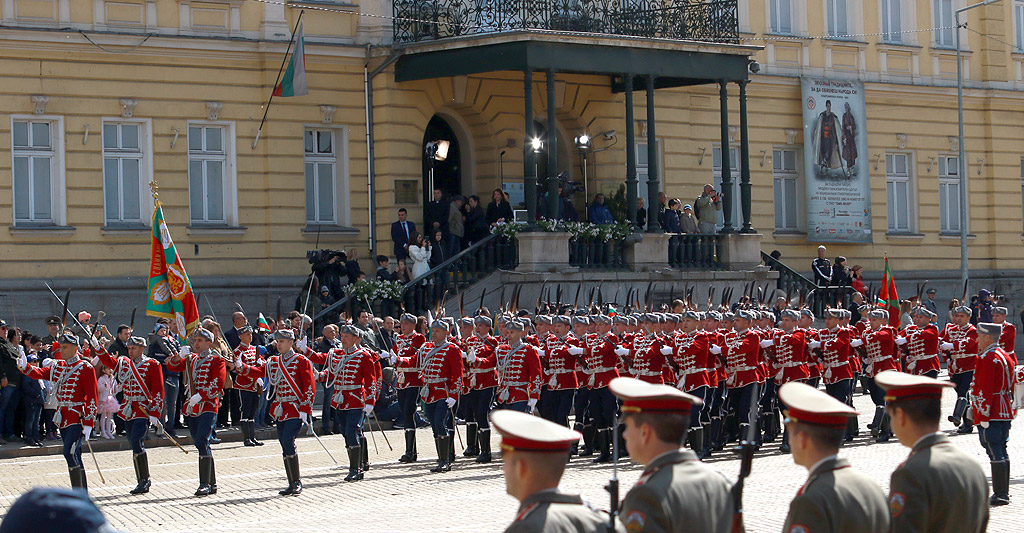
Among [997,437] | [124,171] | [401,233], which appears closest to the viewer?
[997,437]

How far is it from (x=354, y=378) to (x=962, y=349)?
7775 millimetres

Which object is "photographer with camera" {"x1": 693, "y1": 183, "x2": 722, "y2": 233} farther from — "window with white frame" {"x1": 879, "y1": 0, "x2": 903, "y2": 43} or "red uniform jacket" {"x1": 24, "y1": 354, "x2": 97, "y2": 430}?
"red uniform jacket" {"x1": 24, "y1": 354, "x2": 97, "y2": 430}

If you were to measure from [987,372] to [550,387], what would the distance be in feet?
18.3

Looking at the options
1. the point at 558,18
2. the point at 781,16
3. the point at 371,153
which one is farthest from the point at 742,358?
the point at 781,16

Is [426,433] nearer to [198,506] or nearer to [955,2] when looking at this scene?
[198,506]

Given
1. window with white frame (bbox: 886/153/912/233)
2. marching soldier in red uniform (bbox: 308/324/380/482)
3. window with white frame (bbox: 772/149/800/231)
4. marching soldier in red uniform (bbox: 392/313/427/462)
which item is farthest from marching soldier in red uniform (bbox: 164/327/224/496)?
window with white frame (bbox: 886/153/912/233)

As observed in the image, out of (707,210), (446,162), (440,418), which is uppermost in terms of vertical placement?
(446,162)

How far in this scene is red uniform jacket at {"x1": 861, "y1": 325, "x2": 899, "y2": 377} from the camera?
1778 centimetres

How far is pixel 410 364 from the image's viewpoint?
645 inches

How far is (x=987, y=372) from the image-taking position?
484 inches

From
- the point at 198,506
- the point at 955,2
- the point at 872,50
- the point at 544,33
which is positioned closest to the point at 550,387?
the point at 198,506

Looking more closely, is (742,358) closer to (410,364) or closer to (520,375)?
(520,375)

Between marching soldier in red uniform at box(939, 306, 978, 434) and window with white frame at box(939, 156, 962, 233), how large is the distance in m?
16.2

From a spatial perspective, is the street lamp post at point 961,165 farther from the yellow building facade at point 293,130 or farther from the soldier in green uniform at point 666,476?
the soldier in green uniform at point 666,476
